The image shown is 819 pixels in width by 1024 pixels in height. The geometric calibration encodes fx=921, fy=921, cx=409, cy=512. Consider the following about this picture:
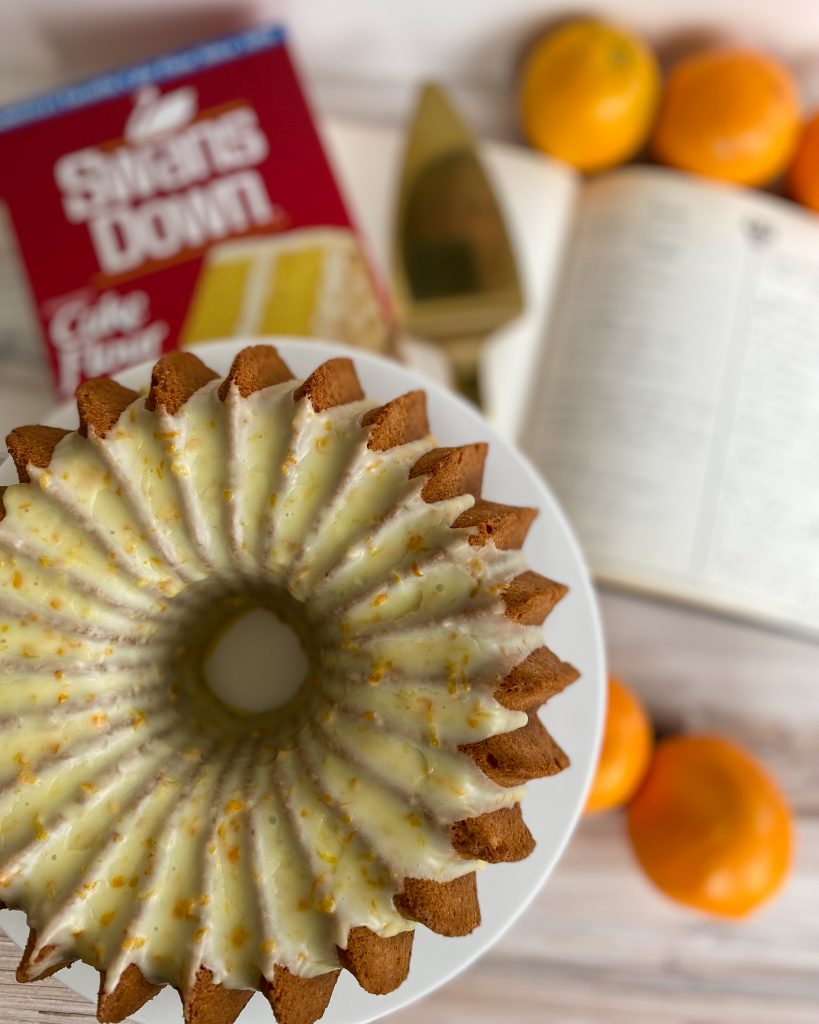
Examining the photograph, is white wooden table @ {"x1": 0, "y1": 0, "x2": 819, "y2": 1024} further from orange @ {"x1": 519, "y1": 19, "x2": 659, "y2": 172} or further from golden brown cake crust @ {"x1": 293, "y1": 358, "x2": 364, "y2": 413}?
golden brown cake crust @ {"x1": 293, "y1": 358, "x2": 364, "y2": 413}

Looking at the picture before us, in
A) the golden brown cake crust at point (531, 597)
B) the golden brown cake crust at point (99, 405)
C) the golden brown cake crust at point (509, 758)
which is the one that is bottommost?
the golden brown cake crust at point (509, 758)

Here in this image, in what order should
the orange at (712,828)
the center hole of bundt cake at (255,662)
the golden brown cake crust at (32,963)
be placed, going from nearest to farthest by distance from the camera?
the golden brown cake crust at (32,963), the center hole of bundt cake at (255,662), the orange at (712,828)

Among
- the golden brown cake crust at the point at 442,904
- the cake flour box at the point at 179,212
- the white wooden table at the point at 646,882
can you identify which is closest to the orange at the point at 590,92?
the white wooden table at the point at 646,882

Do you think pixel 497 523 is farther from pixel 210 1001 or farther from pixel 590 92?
pixel 590 92

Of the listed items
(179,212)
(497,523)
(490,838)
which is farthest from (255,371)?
(179,212)

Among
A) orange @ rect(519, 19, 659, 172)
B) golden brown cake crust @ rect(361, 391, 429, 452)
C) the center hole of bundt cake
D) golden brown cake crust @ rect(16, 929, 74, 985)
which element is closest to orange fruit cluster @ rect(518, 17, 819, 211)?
orange @ rect(519, 19, 659, 172)

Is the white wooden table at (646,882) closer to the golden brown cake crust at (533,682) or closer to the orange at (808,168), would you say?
the orange at (808,168)
